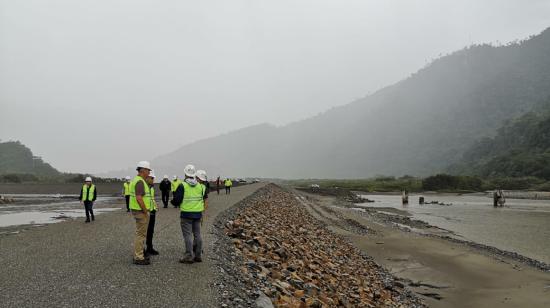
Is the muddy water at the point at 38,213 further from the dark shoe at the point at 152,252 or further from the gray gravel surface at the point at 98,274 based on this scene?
the dark shoe at the point at 152,252

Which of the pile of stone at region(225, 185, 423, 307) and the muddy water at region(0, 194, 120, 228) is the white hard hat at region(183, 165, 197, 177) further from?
the muddy water at region(0, 194, 120, 228)

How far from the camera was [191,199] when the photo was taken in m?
9.26

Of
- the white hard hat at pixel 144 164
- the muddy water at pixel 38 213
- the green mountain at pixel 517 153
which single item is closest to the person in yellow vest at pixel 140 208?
the white hard hat at pixel 144 164

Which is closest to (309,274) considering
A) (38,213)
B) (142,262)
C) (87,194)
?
(142,262)

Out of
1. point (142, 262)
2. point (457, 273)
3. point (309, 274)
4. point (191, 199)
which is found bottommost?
point (457, 273)

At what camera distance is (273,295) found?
834 cm

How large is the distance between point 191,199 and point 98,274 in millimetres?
2493

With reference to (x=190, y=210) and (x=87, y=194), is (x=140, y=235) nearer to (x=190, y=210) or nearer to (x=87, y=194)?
(x=190, y=210)

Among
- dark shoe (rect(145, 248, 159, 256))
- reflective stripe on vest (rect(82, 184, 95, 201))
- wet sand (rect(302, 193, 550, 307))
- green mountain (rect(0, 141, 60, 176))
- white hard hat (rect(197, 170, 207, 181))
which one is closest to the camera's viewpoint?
dark shoe (rect(145, 248, 159, 256))

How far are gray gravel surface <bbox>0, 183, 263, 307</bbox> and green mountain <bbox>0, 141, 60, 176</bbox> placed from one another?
14705cm

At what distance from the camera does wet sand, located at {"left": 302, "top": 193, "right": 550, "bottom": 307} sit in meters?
13.5

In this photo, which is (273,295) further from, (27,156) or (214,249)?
(27,156)

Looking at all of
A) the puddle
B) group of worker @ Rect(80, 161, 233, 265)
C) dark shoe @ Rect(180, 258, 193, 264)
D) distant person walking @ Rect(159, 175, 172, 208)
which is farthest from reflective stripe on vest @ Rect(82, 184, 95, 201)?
dark shoe @ Rect(180, 258, 193, 264)

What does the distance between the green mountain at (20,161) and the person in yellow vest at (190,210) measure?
151 metres
